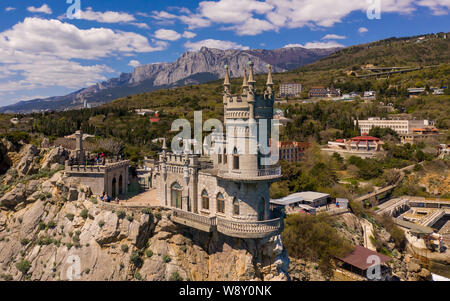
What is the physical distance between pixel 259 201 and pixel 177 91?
417 ft

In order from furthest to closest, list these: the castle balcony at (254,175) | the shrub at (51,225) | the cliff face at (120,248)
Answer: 1. the shrub at (51,225)
2. the cliff face at (120,248)
3. the castle balcony at (254,175)

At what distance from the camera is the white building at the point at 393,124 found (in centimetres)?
8638

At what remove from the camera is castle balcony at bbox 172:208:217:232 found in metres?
23.1

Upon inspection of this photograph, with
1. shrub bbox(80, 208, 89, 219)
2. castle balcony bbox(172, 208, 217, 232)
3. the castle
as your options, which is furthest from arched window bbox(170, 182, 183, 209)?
shrub bbox(80, 208, 89, 219)

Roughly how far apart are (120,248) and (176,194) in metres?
5.53

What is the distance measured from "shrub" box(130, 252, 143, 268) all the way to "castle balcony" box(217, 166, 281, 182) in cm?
826

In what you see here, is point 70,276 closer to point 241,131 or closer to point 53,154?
point 53,154

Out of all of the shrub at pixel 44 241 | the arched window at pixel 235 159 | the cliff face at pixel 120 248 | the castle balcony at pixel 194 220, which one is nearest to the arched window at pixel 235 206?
the castle balcony at pixel 194 220

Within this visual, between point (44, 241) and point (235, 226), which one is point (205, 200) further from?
point (44, 241)

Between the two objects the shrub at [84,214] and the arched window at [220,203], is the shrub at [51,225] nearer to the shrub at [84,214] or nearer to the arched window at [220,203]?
the shrub at [84,214]

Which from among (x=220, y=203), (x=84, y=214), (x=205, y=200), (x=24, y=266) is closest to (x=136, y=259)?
(x=84, y=214)

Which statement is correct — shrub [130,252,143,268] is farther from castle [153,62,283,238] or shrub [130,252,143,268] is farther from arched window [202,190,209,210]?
arched window [202,190,209,210]

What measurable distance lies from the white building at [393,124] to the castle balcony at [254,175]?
248 feet

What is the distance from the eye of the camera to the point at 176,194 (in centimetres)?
2609
